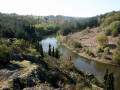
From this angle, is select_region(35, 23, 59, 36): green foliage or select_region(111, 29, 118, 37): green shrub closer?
select_region(111, 29, 118, 37): green shrub

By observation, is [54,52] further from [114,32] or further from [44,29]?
[44,29]

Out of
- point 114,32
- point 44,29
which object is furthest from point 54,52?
point 44,29

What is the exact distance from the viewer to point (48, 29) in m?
119

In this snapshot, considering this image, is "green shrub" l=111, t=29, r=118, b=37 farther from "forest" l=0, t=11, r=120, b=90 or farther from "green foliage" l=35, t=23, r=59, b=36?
"green foliage" l=35, t=23, r=59, b=36

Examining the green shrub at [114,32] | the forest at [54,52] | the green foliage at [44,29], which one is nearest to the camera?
the forest at [54,52]

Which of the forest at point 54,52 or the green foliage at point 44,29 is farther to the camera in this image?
the green foliage at point 44,29

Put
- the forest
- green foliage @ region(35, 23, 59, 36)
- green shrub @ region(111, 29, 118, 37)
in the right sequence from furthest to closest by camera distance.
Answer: green foliage @ region(35, 23, 59, 36)
green shrub @ region(111, 29, 118, 37)
the forest

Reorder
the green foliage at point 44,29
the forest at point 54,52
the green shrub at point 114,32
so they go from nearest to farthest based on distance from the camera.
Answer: the forest at point 54,52
the green shrub at point 114,32
the green foliage at point 44,29

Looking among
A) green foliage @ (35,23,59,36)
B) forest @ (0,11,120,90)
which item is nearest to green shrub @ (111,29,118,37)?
forest @ (0,11,120,90)

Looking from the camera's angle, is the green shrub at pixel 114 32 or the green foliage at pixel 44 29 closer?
the green shrub at pixel 114 32

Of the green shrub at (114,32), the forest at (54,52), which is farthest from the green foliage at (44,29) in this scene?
the green shrub at (114,32)

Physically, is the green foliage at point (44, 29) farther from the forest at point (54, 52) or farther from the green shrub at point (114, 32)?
the green shrub at point (114, 32)

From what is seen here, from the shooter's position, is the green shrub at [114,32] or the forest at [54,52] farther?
the green shrub at [114,32]

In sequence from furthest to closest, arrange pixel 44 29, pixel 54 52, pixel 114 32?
pixel 44 29
pixel 114 32
pixel 54 52
